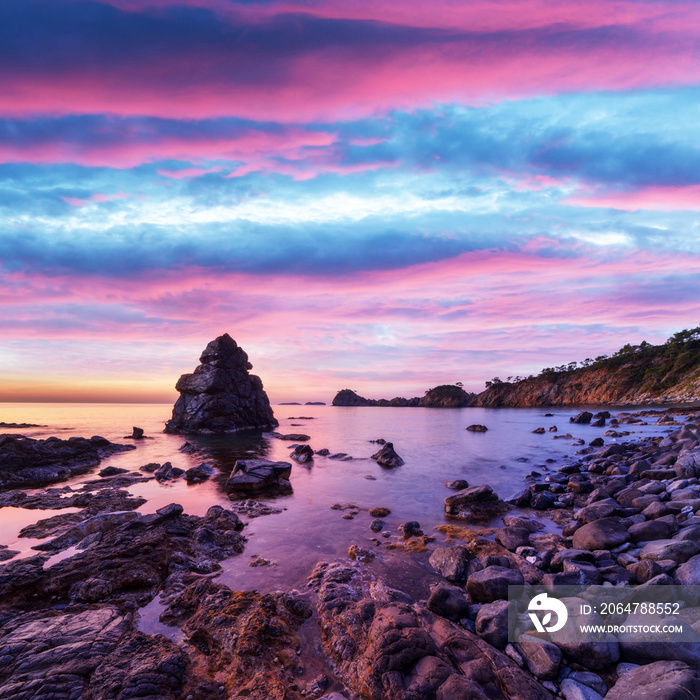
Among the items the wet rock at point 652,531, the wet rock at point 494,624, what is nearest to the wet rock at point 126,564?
the wet rock at point 494,624

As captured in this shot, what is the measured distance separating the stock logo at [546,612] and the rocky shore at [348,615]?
30cm

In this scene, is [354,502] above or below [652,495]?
below

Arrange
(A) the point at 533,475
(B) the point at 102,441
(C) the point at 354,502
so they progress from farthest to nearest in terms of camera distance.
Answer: (B) the point at 102,441 < (A) the point at 533,475 < (C) the point at 354,502

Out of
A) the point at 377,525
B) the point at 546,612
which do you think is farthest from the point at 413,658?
the point at 377,525

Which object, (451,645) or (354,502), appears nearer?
(451,645)

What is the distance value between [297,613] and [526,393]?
212457 mm

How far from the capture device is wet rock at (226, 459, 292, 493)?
21.5 m

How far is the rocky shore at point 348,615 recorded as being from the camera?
18.7ft

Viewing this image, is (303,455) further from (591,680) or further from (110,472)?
(591,680)

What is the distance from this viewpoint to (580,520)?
13.7 metres

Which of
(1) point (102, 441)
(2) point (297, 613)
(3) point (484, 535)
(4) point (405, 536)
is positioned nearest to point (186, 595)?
(2) point (297, 613)

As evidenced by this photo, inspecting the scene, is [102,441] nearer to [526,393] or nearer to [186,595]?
[186,595]

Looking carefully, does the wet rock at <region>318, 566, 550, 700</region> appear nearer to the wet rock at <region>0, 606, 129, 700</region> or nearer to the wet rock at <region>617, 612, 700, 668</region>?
the wet rock at <region>617, 612, 700, 668</region>

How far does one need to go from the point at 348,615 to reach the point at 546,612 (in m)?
4.44
